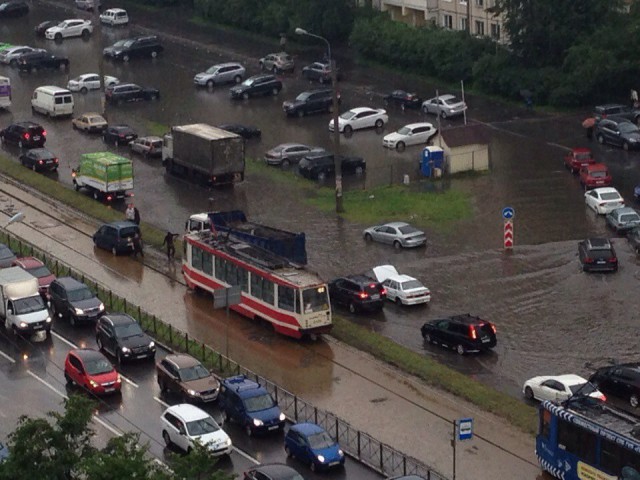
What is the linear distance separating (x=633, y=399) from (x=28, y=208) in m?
34.2

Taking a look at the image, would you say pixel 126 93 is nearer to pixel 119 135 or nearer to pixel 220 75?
pixel 220 75

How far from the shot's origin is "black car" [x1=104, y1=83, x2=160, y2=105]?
96.4 meters

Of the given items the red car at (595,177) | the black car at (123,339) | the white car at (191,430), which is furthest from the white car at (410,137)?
the white car at (191,430)

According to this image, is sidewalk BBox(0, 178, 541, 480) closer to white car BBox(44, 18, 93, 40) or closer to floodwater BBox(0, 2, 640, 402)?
floodwater BBox(0, 2, 640, 402)

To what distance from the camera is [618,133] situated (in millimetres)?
83812

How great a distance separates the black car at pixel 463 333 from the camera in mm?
56000

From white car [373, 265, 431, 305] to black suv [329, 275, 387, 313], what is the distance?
389 millimetres

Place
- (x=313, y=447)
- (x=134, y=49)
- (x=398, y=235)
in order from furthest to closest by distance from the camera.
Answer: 1. (x=134, y=49)
2. (x=398, y=235)
3. (x=313, y=447)

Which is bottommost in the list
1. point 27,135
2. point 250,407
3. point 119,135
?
point 119,135

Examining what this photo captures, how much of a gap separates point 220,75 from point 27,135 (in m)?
17.6

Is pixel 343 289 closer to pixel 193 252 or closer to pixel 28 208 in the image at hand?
pixel 193 252

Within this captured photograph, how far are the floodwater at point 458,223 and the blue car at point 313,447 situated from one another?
926 cm

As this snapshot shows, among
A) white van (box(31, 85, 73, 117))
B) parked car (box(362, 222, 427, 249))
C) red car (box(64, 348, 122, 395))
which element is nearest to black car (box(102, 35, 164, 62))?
white van (box(31, 85, 73, 117))

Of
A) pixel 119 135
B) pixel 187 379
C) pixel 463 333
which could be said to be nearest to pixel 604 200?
pixel 463 333
